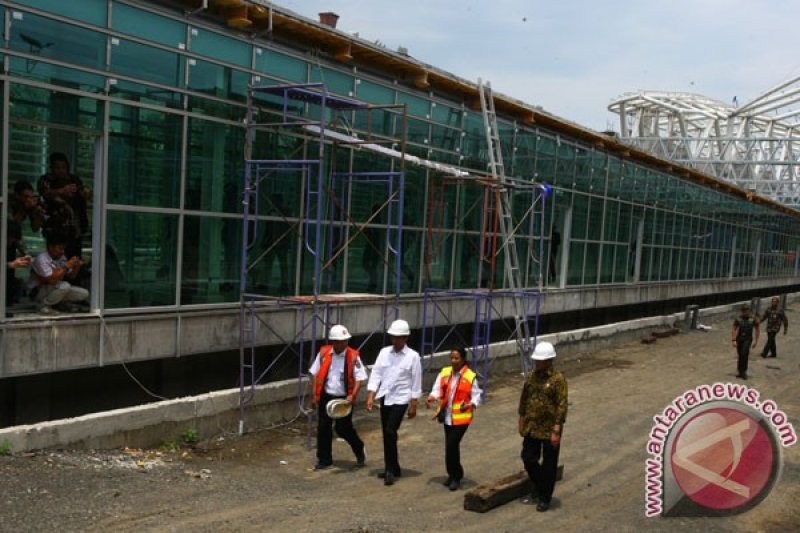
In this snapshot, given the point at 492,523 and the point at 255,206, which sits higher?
the point at 255,206

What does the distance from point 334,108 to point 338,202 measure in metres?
1.55

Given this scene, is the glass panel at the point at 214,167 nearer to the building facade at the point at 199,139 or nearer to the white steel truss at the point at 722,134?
the building facade at the point at 199,139

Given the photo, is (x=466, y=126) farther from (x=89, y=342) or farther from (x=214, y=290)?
(x=89, y=342)

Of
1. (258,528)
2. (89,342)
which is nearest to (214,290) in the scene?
(89,342)

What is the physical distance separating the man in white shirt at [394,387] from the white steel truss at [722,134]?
35276 mm

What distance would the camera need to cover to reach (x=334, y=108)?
42.5ft

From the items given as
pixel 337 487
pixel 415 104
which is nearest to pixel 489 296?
pixel 415 104

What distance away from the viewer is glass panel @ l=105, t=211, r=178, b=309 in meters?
10.4

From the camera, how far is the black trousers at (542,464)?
28.6ft

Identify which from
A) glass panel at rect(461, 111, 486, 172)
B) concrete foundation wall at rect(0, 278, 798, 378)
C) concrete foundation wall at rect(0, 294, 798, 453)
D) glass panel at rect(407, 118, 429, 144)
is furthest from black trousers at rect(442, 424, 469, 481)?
glass panel at rect(461, 111, 486, 172)

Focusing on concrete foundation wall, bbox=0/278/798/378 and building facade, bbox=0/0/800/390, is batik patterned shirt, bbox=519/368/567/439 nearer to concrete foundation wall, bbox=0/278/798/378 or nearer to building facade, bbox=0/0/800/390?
concrete foundation wall, bbox=0/278/798/378

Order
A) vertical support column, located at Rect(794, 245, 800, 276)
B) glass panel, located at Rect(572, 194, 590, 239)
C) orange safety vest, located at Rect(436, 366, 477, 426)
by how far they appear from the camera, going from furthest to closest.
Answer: vertical support column, located at Rect(794, 245, 800, 276) → glass panel, located at Rect(572, 194, 590, 239) → orange safety vest, located at Rect(436, 366, 477, 426)

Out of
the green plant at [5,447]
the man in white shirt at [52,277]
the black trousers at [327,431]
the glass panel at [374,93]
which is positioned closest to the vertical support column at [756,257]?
the glass panel at [374,93]

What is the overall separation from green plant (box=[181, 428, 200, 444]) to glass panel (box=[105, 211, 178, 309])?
1.71m
